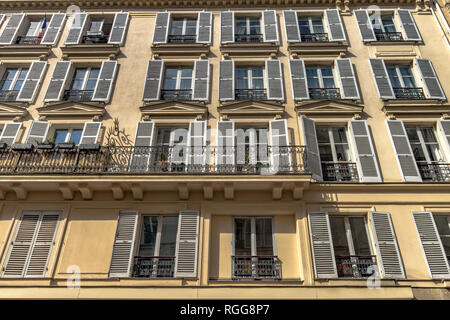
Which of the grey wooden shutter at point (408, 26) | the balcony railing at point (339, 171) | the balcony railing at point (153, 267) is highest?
the grey wooden shutter at point (408, 26)

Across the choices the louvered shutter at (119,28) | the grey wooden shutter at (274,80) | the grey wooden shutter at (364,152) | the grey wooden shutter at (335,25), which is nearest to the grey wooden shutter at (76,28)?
the louvered shutter at (119,28)

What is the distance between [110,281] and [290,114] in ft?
20.6

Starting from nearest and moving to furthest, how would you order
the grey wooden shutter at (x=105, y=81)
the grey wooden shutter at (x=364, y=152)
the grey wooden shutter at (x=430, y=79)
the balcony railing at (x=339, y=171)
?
the grey wooden shutter at (x=364, y=152) → the balcony railing at (x=339, y=171) → the grey wooden shutter at (x=430, y=79) → the grey wooden shutter at (x=105, y=81)

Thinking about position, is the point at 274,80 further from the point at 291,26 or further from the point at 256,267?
the point at 256,267

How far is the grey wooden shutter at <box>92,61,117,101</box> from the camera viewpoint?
428 inches

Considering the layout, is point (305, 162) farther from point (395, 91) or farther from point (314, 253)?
point (395, 91)

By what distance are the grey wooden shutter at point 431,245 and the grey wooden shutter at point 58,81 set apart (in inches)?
398

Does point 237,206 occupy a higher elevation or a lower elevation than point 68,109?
lower

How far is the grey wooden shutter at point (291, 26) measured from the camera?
1224cm

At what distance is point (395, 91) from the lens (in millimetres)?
10992

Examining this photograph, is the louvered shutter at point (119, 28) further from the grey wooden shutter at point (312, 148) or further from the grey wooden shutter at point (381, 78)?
the grey wooden shutter at point (381, 78)

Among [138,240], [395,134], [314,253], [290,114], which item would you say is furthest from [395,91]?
[138,240]

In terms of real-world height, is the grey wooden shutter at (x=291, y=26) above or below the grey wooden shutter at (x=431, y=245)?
above

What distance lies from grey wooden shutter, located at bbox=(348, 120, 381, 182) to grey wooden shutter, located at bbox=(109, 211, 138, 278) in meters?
5.58
